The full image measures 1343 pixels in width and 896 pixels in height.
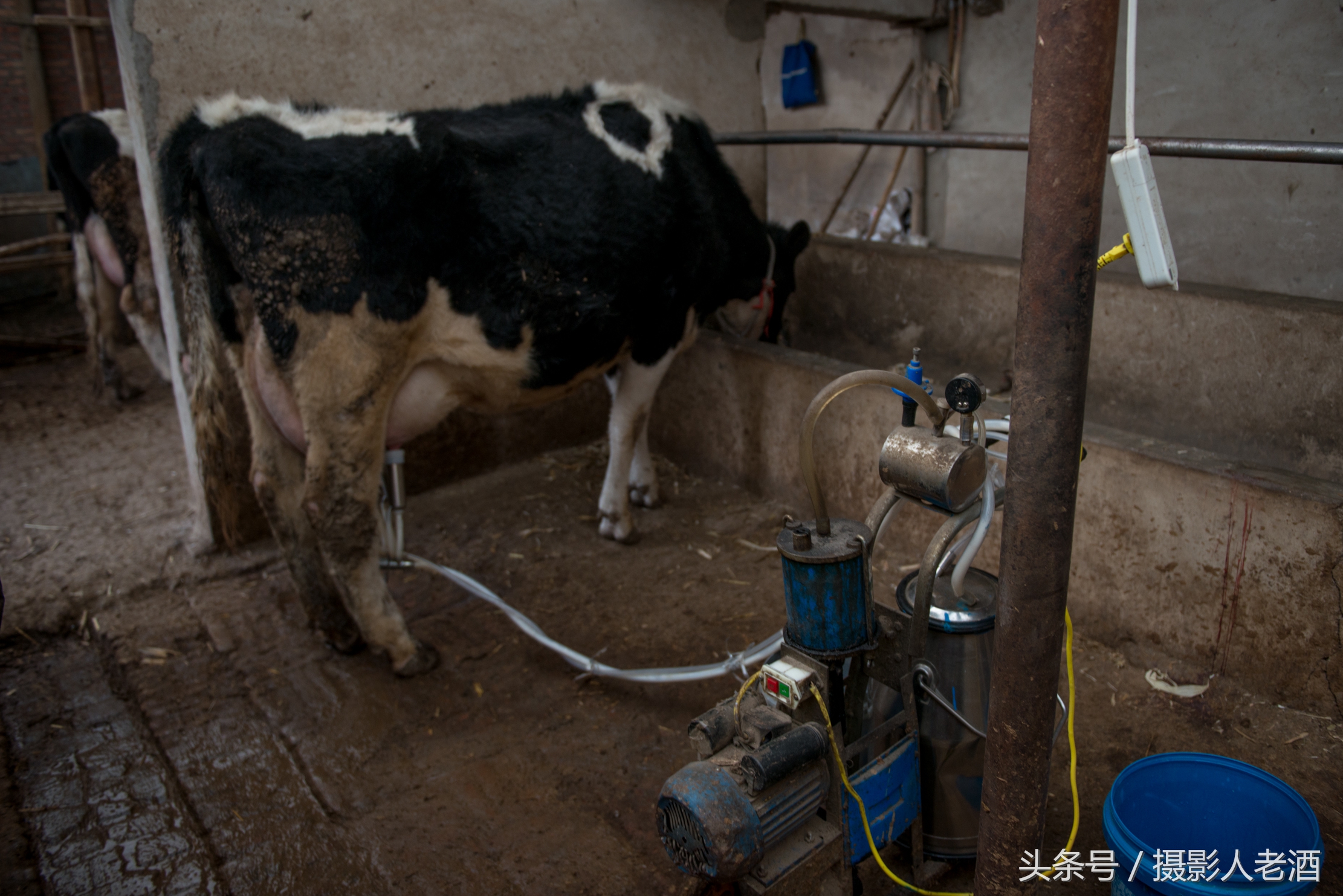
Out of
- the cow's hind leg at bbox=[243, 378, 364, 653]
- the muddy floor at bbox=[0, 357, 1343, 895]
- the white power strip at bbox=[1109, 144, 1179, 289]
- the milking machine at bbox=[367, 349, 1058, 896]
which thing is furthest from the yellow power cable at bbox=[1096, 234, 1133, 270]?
the cow's hind leg at bbox=[243, 378, 364, 653]

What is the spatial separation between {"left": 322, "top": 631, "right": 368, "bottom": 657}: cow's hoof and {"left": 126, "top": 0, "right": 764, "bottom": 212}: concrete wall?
2.01m

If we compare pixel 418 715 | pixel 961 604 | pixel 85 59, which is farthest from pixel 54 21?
pixel 961 604

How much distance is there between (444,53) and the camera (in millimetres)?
3984

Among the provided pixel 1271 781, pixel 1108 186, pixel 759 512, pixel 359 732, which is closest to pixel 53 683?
pixel 359 732

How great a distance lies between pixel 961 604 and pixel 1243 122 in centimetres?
472

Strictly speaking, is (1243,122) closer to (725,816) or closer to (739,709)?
(739,709)

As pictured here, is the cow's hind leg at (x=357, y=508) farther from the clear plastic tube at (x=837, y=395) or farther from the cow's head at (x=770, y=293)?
the cow's head at (x=770, y=293)

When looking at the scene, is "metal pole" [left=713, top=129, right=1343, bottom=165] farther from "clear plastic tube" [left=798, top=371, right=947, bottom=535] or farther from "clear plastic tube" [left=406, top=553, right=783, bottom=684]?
"clear plastic tube" [left=406, top=553, right=783, bottom=684]

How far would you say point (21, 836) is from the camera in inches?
92.7

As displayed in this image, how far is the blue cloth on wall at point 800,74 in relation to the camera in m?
7.87

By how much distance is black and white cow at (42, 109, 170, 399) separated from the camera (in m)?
5.13

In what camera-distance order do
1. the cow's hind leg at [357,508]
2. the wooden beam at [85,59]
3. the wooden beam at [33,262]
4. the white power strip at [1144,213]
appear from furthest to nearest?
the wooden beam at [85,59] < the wooden beam at [33,262] < the cow's hind leg at [357,508] < the white power strip at [1144,213]

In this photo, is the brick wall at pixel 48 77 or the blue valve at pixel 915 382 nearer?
the blue valve at pixel 915 382

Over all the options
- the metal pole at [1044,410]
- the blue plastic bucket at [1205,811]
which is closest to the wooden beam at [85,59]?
the metal pole at [1044,410]
